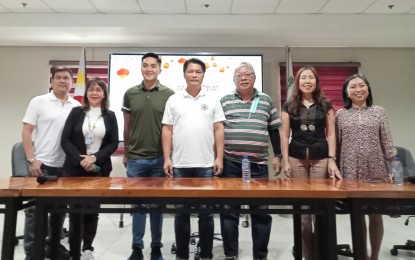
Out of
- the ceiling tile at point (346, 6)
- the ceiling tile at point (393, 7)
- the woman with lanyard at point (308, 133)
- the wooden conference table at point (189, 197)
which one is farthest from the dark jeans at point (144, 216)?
the ceiling tile at point (393, 7)

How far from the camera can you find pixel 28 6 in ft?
12.5

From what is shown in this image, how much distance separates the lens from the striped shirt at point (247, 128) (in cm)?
218

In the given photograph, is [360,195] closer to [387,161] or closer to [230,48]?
[387,161]

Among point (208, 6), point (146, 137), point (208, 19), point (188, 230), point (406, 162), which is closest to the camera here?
point (188, 230)

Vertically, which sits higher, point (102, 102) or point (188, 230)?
point (102, 102)

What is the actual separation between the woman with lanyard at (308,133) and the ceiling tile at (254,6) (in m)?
1.91

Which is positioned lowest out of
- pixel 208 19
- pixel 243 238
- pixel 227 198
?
pixel 243 238

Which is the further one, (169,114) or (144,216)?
(144,216)

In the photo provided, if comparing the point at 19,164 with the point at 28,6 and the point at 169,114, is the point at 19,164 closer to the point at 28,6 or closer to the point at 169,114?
the point at 169,114

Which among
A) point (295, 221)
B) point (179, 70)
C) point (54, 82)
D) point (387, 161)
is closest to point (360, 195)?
point (295, 221)

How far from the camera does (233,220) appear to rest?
218cm

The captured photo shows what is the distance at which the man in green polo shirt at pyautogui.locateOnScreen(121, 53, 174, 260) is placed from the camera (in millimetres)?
2229

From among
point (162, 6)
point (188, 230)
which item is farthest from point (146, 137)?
point (162, 6)

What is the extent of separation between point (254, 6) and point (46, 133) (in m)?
2.90
